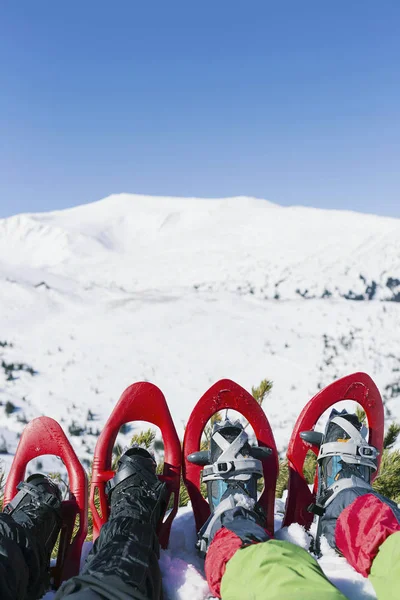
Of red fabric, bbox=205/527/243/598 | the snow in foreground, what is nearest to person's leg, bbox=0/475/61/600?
the snow in foreground

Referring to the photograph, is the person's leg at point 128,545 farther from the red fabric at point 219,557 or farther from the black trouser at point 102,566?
the red fabric at point 219,557

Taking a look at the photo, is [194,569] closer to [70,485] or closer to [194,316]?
[70,485]

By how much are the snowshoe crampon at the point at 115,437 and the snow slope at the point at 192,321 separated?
7.4 inches

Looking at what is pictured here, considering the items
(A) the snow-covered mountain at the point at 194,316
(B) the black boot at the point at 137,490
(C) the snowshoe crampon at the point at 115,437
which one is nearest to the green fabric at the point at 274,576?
(B) the black boot at the point at 137,490

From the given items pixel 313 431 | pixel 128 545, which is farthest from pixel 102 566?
pixel 313 431

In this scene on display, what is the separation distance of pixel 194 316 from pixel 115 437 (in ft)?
33.9

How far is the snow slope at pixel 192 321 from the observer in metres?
6.76

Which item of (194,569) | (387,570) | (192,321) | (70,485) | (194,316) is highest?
(194,316)

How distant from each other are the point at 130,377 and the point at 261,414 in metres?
6.77

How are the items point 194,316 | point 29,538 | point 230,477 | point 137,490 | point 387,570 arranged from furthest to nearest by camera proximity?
1. point 194,316
2. point 230,477
3. point 137,490
4. point 29,538
5. point 387,570

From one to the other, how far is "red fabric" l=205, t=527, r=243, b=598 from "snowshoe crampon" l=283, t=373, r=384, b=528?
771 millimetres

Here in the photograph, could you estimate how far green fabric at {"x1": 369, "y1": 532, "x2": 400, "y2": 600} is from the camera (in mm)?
1067

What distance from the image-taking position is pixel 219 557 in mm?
1287

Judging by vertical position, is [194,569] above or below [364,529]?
below
